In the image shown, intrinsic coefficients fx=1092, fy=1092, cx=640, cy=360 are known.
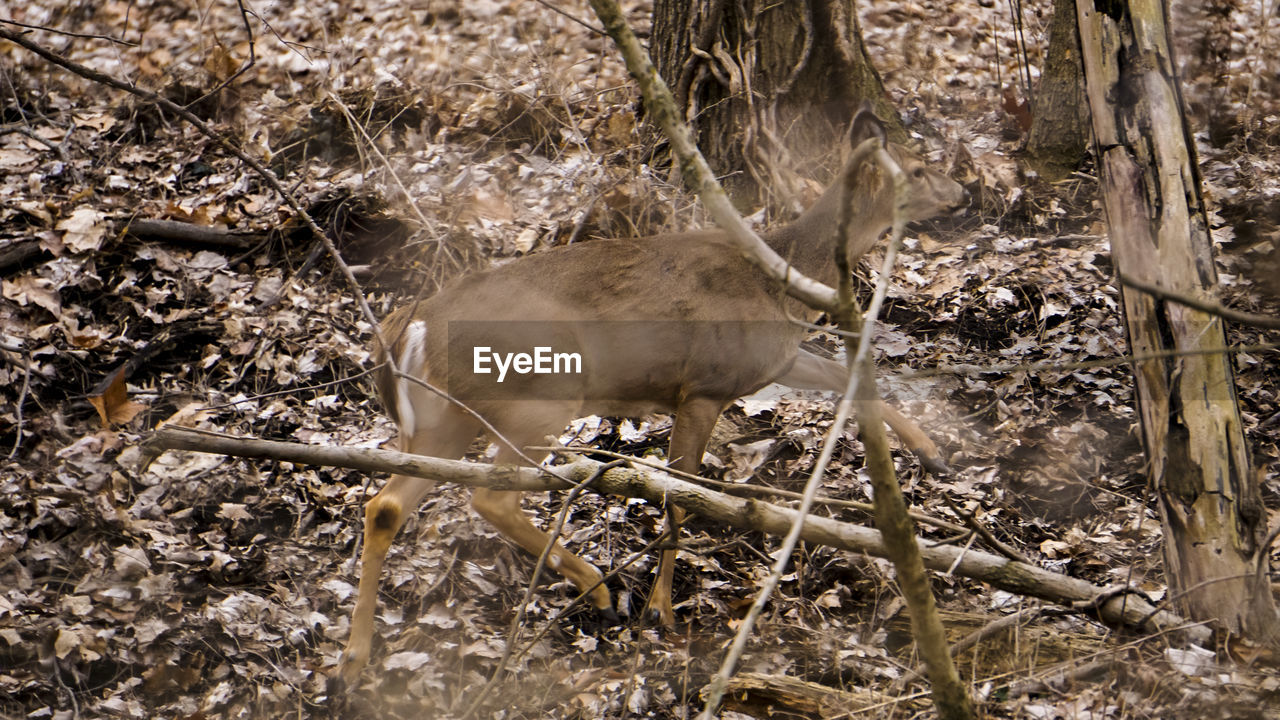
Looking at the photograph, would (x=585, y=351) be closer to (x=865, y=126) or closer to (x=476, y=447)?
(x=476, y=447)

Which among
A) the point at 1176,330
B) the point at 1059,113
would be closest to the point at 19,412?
the point at 1176,330

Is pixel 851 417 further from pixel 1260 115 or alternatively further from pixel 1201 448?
pixel 1260 115

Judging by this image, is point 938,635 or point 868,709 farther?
point 868,709

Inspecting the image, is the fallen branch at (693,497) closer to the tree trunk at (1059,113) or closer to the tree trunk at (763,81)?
the tree trunk at (763,81)

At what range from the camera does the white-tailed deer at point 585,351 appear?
469cm

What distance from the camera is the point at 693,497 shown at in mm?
3391

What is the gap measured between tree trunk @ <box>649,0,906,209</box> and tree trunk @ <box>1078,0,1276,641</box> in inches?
116

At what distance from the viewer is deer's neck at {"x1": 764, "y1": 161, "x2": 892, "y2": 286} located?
527 cm

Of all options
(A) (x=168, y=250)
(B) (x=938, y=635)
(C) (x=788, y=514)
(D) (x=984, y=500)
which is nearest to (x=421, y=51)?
(A) (x=168, y=250)

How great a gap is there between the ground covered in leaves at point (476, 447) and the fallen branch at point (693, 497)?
0.20m

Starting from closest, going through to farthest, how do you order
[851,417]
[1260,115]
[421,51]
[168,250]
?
[851,417] → [168,250] → [1260,115] → [421,51]

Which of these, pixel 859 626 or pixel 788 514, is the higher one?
pixel 788 514

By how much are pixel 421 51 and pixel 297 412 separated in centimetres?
397

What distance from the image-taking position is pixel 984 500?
17.0ft
